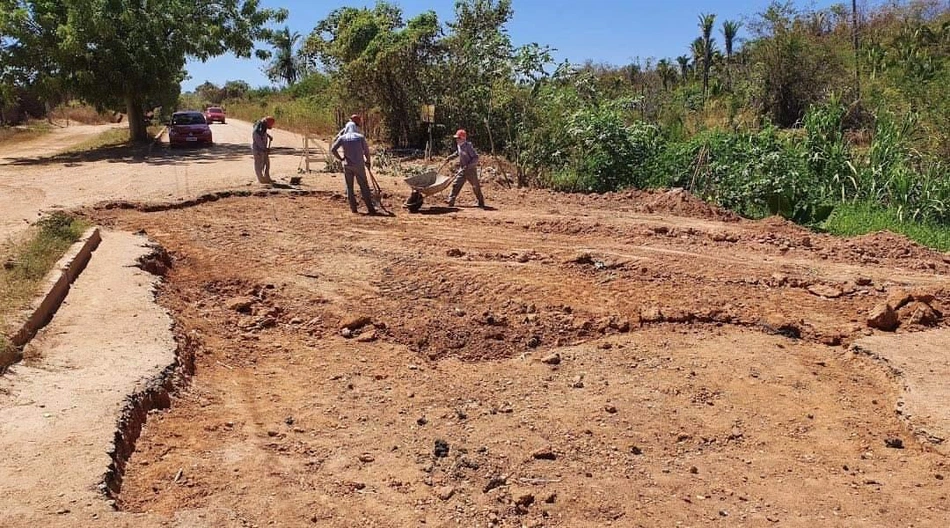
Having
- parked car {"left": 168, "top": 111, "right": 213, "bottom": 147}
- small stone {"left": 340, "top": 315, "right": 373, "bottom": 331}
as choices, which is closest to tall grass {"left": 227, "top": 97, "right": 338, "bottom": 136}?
parked car {"left": 168, "top": 111, "right": 213, "bottom": 147}

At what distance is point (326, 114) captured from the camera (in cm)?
3000

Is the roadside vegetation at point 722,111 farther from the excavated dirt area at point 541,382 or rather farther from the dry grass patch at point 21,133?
the dry grass patch at point 21,133

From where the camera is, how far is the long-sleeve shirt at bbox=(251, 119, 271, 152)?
13.3 m

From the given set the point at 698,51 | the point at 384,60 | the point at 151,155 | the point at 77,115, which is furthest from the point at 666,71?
the point at 77,115

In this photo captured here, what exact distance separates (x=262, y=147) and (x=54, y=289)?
24.1ft

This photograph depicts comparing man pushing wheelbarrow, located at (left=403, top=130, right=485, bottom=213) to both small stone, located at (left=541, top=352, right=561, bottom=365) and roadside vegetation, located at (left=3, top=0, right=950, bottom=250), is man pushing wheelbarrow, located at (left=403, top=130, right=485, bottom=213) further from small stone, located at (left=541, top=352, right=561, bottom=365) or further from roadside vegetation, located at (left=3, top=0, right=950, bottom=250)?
small stone, located at (left=541, top=352, right=561, bottom=365)

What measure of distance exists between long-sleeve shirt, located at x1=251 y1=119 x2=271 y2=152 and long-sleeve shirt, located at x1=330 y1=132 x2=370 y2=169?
9.42 feet

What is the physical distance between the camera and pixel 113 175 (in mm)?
16375

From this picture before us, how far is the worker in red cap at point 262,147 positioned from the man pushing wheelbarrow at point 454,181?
3.39m

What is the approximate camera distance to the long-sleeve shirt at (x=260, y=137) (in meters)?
13.3

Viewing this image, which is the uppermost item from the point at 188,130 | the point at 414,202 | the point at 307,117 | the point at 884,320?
the point at 307,117

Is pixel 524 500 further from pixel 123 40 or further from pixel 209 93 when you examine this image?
pixel 209 93

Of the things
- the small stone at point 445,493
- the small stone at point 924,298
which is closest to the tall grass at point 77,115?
the small stone at point 924,298

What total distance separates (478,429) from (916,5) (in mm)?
33406
